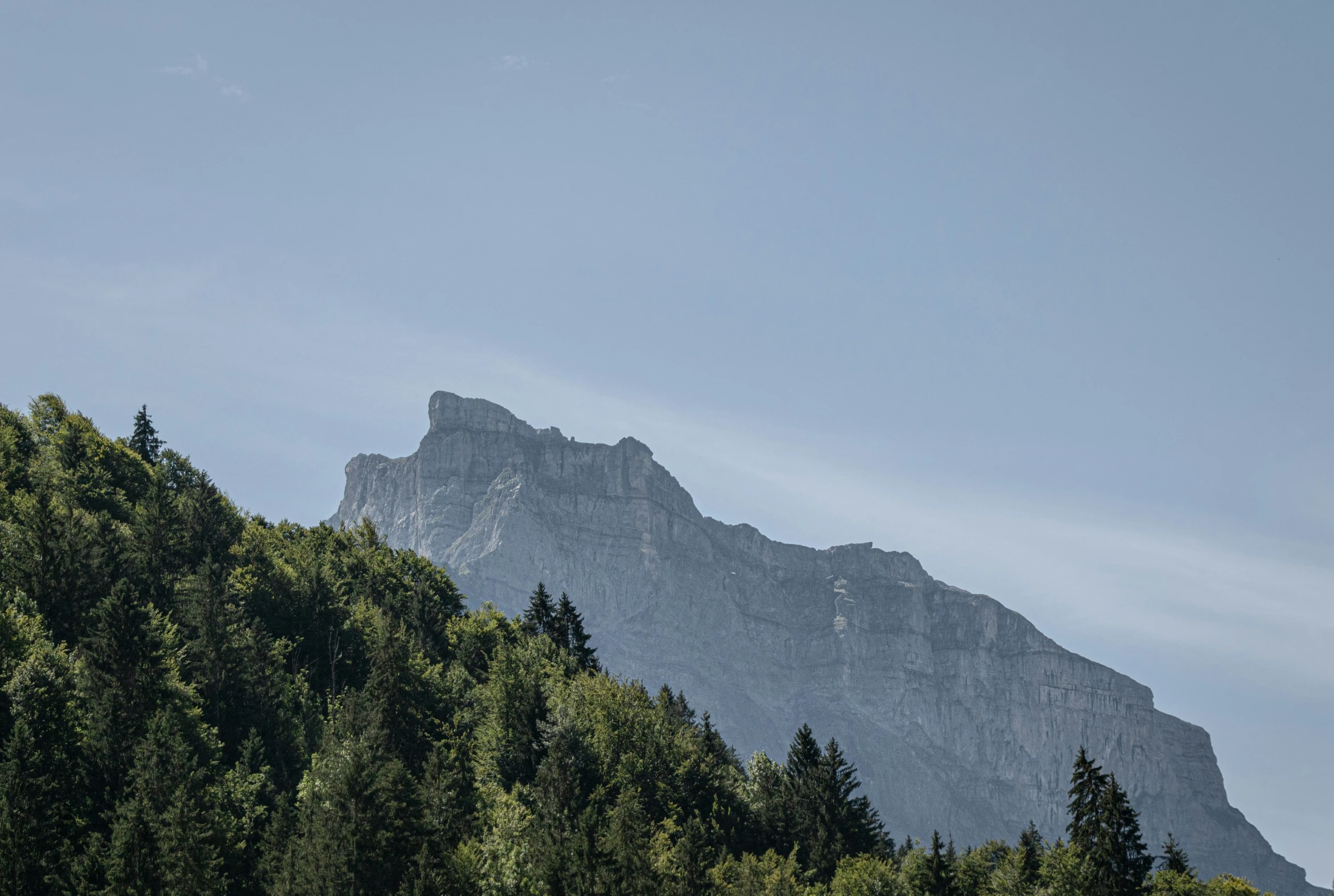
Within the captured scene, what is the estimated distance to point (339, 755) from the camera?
66.2 metres

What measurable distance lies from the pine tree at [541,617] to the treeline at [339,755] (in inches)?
11.9

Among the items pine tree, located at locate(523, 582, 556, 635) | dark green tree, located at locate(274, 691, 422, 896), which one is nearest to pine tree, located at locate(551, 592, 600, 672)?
pine tree, located at locate(523, 582, 556, 635)

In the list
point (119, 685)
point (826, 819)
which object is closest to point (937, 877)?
point (826, 819)

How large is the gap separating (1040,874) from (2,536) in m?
67.8

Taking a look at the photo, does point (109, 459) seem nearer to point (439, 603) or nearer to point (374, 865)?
point (439, 603)

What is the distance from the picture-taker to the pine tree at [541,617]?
4606 inches

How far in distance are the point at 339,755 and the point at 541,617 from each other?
5239 centimetres

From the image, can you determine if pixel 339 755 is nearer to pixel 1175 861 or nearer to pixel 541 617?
pixel 541 617

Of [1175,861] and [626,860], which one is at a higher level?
[1175,861]

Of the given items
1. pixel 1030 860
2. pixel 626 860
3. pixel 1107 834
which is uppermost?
pixel 1107 834

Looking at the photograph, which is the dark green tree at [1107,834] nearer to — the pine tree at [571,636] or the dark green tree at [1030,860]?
the dark green tree at [1030,860]

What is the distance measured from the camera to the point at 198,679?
77.6 m

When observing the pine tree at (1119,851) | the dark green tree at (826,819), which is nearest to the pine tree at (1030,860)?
the pine tree at (1119,851)

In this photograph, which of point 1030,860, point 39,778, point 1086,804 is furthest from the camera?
point 1030,860
